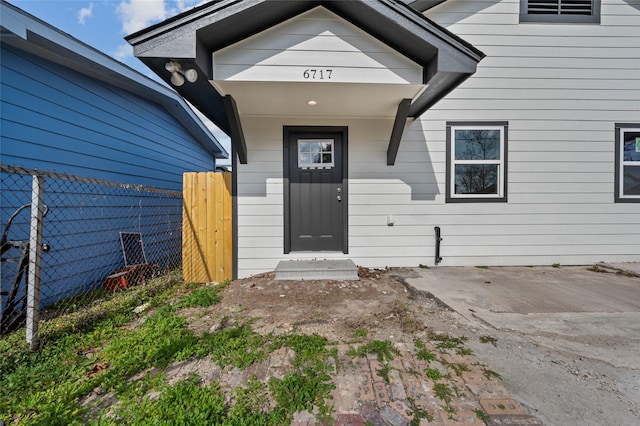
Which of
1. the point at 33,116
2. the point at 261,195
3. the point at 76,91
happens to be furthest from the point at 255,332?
the point at 76,91

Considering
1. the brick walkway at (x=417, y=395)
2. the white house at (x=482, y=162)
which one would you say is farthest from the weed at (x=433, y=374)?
the white house at (x=482, y=162)

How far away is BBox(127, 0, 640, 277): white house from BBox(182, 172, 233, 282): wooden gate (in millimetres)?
181

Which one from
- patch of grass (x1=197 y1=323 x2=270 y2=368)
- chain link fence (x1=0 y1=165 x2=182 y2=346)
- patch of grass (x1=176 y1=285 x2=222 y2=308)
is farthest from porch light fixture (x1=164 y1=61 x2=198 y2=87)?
patch of grass (x1=197 y1=323 x2=270 y2=368)

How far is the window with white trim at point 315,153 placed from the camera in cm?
382

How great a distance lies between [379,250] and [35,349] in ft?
12.1

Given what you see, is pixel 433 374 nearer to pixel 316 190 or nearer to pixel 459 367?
pixel 459 367

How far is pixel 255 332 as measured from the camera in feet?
6.78

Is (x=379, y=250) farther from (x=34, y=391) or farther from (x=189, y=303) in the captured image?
(x=34, y=391)

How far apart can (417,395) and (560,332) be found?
1.53 meters

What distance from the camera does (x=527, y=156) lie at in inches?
156

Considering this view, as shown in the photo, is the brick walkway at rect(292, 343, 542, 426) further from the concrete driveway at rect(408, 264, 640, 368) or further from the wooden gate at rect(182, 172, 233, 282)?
the wooden gate at rect(182, 172, 233, 282)

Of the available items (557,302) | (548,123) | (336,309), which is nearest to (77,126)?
(336,309)

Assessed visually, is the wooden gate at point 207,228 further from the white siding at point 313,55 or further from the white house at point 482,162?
the white siding at point 313,55

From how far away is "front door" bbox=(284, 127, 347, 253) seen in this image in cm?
380
